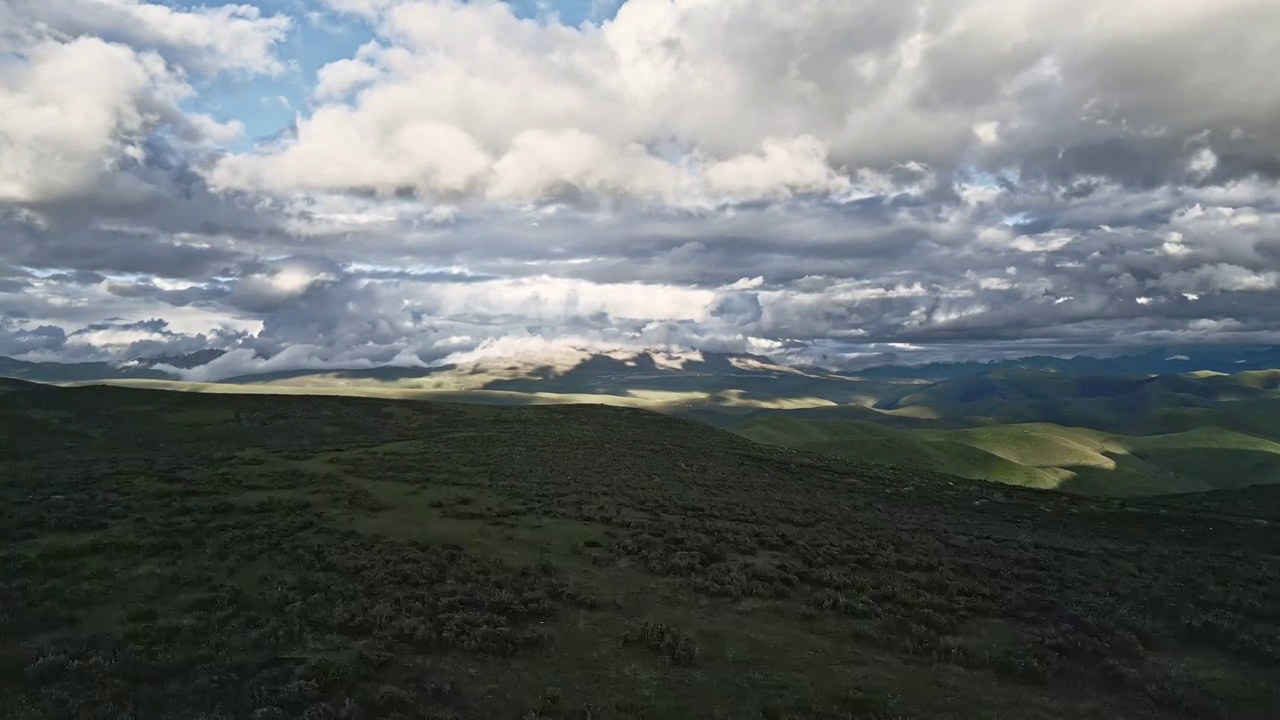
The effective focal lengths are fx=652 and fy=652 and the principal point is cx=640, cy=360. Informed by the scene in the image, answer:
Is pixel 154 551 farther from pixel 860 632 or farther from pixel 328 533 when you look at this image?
pixel 860 632

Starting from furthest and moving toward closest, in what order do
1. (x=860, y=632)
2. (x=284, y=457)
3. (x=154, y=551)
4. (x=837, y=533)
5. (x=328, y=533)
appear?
1. (x=284, y=457)
2. (x=837, y=533)
3. (x=328, y=533)
4. (x=154, y=551)
5. (x=860, y=632)

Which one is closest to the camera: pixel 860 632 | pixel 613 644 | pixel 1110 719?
pixel 1110 719

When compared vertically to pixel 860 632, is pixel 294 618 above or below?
above

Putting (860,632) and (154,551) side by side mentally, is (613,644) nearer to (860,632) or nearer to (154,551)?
(860,632)

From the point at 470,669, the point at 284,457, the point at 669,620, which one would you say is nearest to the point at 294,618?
the point at 470,669

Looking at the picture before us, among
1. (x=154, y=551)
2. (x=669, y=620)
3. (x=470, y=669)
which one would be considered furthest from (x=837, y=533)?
(x=154, y=551)

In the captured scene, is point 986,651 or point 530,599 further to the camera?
point 530,599
